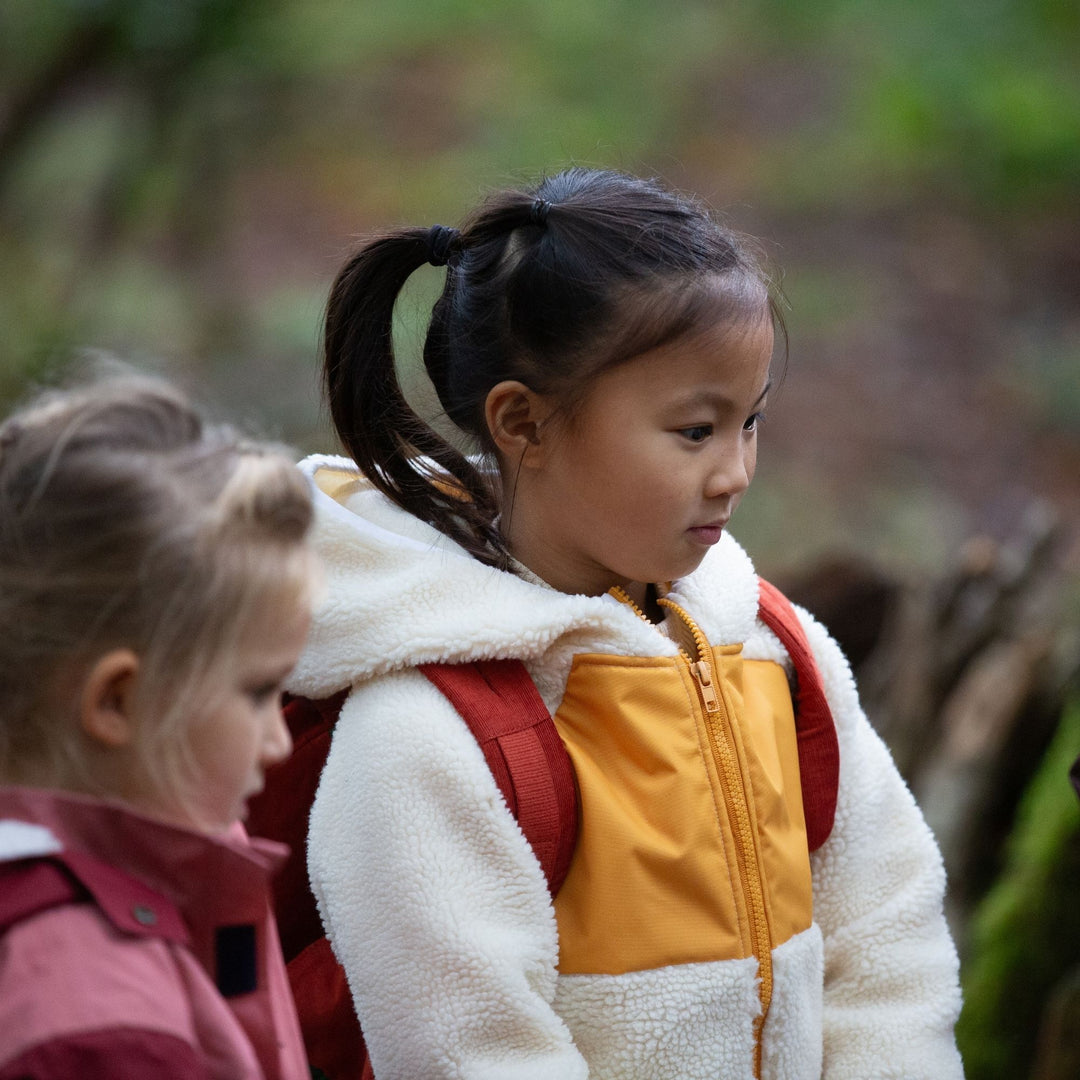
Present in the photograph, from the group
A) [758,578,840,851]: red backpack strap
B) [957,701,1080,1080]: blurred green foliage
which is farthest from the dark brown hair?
[957,701,1080,1080]: blurred green foliage

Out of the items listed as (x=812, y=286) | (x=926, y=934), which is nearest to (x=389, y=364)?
(x=926, y=934)

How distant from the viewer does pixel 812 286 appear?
873 cm

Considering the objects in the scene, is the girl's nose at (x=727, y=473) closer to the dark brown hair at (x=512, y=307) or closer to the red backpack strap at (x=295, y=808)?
the dark brown hair at (x=512, y=307)

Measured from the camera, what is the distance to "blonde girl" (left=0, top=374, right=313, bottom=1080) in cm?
132

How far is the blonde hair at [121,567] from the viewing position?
4.46 ft

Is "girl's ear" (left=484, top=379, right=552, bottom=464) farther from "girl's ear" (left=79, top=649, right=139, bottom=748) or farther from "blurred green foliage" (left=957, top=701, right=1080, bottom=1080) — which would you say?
"blurred green foliage" (left=957, top=701, right=1080, bottom=1080)

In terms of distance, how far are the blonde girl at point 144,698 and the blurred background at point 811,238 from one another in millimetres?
1857

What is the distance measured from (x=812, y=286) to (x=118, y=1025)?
26.7 ft

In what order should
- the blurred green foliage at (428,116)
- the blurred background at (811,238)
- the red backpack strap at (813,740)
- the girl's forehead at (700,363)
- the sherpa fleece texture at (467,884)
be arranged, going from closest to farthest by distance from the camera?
the sherpa fleece texture at (467,884) → the girl's forehead at (700,363) → the red backpack strap at (813,740) → the blurred background at (811,238) → the blurred green foliage at (428,116)

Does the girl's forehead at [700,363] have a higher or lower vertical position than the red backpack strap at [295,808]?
higher

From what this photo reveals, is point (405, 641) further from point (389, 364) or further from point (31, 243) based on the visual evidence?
point (31, 243)

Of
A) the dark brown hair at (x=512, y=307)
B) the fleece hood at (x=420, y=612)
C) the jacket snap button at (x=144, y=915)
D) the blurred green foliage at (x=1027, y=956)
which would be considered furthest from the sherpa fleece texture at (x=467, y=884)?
the blurred green foliage at (x=1027, y=956)

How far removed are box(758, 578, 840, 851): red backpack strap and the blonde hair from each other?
Answer: 1.02 meters

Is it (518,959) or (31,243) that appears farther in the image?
(31,243)
